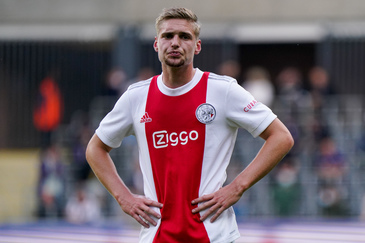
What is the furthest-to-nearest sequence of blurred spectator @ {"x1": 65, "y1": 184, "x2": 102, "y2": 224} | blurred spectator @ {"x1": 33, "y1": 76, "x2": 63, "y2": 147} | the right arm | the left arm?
blurred spectator @ {"x1": 33, "y1": 76, "x2": 63, "y2": 147}, blurred spectator @ {"x1": 65, "y1": 184, "x2": 102, "y2": 224}, the right arm, the left arm

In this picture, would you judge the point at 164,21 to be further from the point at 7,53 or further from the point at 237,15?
the point at 237,15

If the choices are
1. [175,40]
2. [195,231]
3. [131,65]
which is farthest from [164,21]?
[131,65]

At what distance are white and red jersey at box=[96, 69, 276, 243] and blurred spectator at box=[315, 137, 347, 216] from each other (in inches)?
327

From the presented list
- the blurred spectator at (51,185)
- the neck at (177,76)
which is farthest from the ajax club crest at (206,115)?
the blurred spectator at (51,185)

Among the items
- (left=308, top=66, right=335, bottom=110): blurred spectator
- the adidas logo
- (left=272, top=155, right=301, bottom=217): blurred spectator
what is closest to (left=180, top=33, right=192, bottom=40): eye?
the adidas logo

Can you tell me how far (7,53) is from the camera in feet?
55.0

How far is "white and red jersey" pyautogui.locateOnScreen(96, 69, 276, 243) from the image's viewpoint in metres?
4.82

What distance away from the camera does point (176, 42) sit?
4824mm

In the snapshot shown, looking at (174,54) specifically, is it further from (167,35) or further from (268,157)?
(268,157)

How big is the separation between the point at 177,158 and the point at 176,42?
650 millimetres

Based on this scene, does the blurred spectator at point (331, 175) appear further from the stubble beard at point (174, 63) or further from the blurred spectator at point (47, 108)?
the stubble beard at point (174, 63)

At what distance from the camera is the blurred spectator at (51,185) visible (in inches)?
556

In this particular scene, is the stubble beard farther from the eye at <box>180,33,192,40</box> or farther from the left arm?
the left arm

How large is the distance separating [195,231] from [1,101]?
13766 mm
